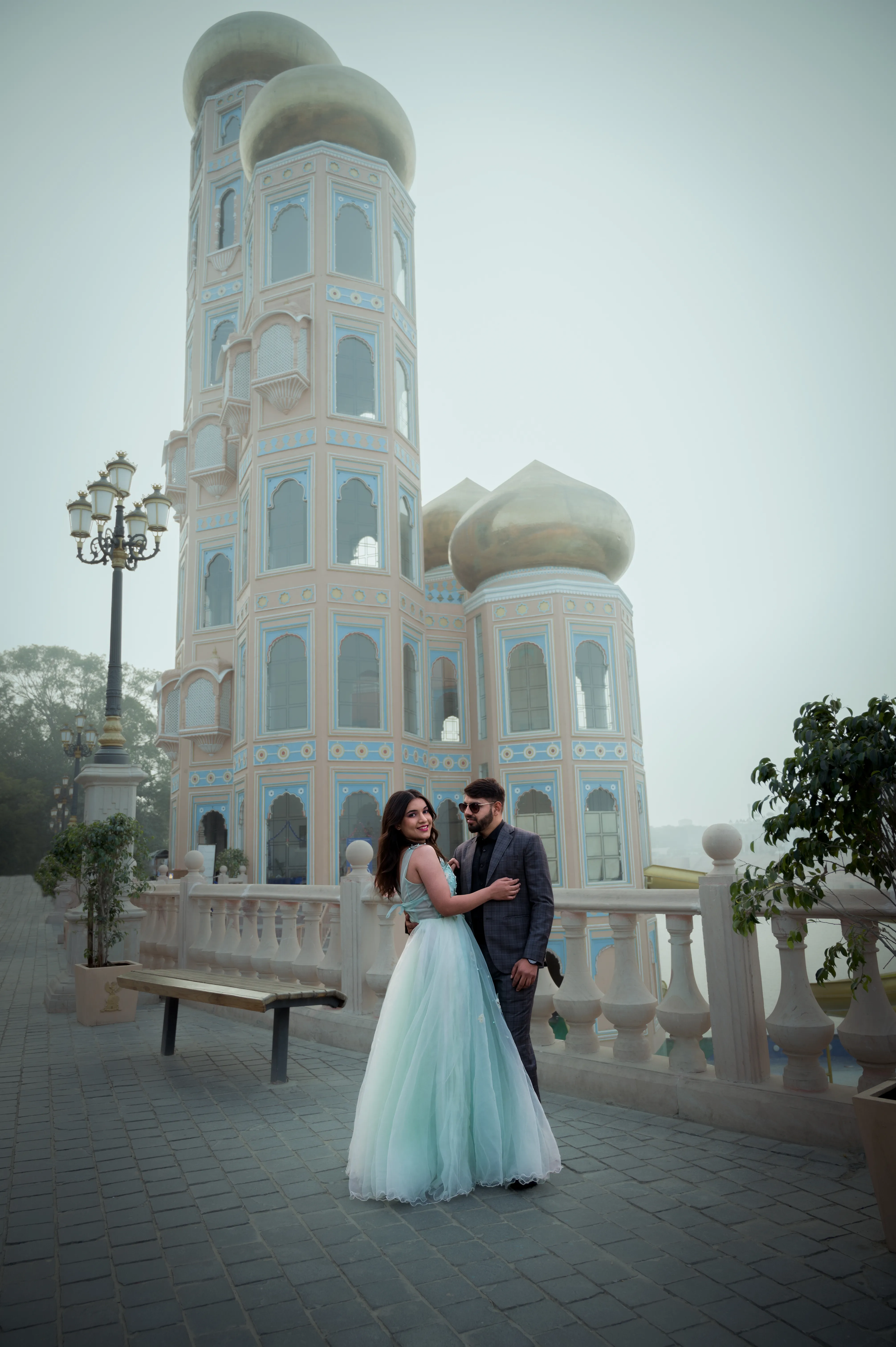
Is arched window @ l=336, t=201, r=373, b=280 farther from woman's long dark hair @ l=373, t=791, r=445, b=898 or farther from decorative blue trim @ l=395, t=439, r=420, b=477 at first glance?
woman's long dark hair @ l=373, t=791, r=445, b=898

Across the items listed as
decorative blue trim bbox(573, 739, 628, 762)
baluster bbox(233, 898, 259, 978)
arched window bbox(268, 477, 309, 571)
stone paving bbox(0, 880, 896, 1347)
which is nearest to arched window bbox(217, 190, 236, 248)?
arched window bbox(268, 477, 309, 571)

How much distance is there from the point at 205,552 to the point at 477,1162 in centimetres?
2355

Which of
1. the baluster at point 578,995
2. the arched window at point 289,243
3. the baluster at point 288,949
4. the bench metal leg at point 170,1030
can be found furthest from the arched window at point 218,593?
the baluster at point 578,995

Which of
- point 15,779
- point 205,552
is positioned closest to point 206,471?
point 205,552

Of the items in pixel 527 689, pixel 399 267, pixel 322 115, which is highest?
pixel 322 115

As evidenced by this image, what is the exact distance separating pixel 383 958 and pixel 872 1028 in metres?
4.16

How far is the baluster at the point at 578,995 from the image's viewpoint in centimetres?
568

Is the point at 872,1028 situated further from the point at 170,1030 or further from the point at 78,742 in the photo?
the point at 78,742

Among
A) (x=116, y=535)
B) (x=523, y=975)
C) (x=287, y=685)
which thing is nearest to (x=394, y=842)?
(x=523, y=975)

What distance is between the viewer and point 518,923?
4352mm

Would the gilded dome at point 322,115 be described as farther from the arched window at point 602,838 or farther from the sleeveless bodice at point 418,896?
the sleeveless bodice at point 418,896

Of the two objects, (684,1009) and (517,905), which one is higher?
(517,905)

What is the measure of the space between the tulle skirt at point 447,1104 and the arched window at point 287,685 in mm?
16766

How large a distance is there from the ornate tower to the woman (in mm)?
15789
